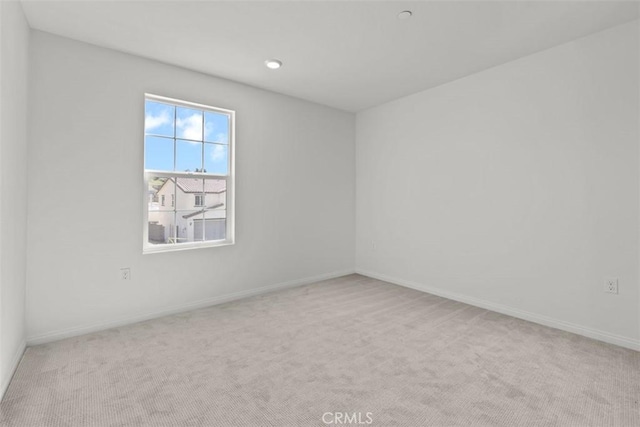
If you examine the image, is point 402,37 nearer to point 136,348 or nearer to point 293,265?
point 293,265

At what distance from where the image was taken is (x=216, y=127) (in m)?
3.54

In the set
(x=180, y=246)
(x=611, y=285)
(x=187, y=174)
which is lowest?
(x=611, y=285)

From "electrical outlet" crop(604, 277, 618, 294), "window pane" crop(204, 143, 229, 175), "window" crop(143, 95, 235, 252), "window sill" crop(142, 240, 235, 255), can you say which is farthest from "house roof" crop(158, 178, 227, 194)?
"electrical outlet" crop(604, 277, 618, 294)

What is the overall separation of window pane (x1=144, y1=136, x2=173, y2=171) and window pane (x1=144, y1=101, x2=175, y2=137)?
8 centimetres

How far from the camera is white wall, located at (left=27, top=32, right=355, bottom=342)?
250cm

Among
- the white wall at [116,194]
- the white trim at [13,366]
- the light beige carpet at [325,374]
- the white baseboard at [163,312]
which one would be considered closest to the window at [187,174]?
the white wall at [116,194]

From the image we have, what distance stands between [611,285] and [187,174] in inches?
158

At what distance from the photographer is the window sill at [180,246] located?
303 cm

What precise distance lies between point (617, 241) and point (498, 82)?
1.82 metres

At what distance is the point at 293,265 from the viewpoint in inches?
164

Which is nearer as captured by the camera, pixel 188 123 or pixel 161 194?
pixel 161 194

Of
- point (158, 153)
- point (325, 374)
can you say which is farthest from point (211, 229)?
point (325, 374)

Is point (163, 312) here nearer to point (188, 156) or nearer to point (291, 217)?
point (188, 156)

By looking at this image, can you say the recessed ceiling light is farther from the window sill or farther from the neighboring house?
the window sill
